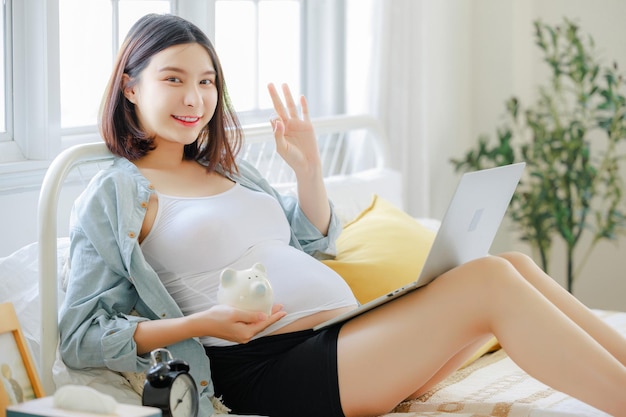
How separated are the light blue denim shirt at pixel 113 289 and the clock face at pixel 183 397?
20 cm

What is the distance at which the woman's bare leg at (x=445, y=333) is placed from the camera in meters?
1.60

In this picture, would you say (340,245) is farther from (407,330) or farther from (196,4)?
(196,4)

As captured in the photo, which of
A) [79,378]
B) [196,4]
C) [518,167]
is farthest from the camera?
[196,4]

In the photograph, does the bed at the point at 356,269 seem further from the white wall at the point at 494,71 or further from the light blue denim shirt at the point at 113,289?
the white wall at the point at 494,71

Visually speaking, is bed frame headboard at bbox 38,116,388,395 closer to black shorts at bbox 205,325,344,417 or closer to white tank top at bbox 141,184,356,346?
white tank top at bbox 141,184,356,346

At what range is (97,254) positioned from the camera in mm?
1712

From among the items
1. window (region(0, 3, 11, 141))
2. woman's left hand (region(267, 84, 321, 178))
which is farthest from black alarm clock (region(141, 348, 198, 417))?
window (region(0, 3, 11, 141))

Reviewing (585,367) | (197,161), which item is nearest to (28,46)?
(197,161)

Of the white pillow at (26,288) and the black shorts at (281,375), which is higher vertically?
the white pillow at (26,288)

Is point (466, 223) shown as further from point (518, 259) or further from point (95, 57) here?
point (95, 57)

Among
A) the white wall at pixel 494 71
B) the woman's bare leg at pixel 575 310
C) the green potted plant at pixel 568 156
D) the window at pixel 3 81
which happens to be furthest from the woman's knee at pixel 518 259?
the white wall at pixel 494 71

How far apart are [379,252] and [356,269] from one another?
9 cm

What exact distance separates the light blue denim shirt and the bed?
0.04 m

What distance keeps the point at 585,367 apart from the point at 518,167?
0.41 meters
